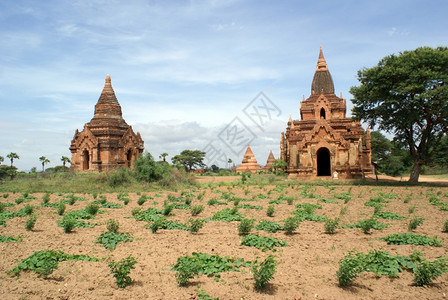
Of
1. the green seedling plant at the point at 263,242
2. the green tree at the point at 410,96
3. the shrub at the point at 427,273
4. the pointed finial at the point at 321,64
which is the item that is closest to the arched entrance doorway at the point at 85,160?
the green tree at the point at 410,96

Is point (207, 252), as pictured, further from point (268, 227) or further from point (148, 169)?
point (148, 169)

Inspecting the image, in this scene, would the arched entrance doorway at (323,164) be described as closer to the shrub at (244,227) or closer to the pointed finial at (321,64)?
the pointed finial at (321,64)

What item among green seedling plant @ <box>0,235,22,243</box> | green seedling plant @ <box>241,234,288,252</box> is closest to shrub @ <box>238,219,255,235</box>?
green seedling plant @ <box>241,234,288,252</box>

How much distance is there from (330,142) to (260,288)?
26.3 m

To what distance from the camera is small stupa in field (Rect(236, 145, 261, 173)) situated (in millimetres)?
48406

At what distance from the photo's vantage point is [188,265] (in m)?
5.24

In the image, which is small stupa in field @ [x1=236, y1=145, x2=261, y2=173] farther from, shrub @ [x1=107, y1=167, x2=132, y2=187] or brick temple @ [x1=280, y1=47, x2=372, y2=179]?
shrub @ [x1=107, y1=167, x2=132, y2=187]

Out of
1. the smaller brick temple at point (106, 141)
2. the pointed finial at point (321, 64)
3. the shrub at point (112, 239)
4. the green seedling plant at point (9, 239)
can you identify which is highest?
the pointed finial at point (321, 64)

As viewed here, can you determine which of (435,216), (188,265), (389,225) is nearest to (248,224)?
(188,265)

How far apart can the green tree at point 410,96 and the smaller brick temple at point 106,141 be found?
18.6 meters

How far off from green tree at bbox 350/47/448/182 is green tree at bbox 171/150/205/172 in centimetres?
3781

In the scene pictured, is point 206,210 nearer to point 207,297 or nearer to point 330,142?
point 207,297

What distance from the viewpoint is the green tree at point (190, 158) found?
2304 inches

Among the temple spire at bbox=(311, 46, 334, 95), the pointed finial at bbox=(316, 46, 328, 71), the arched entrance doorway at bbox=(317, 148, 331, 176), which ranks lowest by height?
the arched entrance doorway at bbox=(317, 148, 331, 176)
